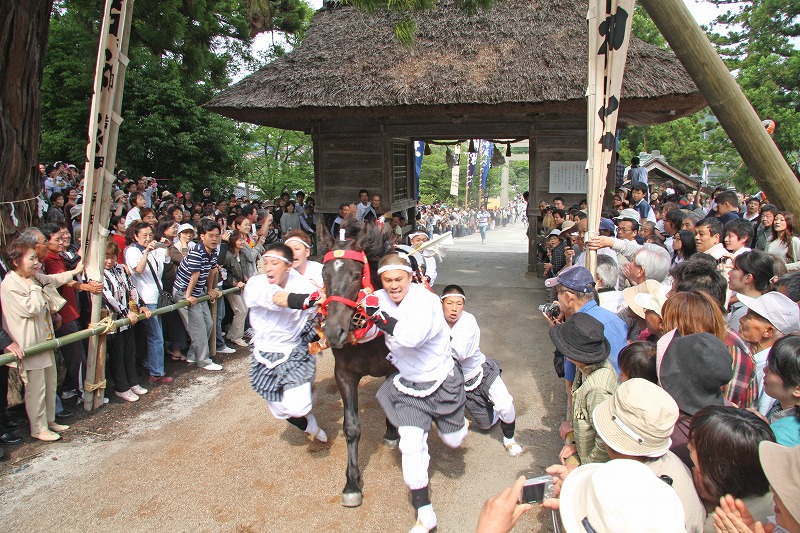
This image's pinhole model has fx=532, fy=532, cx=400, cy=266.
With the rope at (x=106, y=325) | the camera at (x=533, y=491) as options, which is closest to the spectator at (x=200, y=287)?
the rope at (x=106, y=325)

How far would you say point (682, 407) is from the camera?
2.45 metres

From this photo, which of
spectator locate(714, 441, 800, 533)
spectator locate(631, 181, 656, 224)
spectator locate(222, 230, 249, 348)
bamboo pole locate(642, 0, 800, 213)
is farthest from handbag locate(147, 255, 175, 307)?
spectator locate(631, 181, 656, 224)

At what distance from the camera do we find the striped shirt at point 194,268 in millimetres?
6027

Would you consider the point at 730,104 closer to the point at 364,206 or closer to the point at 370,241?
the point at 370,241

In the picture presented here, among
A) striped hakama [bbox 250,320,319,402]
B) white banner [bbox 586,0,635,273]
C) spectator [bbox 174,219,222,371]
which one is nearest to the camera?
white banner [bbox 586,0,635,273]

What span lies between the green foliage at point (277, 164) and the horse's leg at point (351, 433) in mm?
18067

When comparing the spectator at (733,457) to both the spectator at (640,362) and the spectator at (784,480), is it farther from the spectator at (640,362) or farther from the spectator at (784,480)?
the spectator at (640,362)

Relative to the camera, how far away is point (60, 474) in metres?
3.95

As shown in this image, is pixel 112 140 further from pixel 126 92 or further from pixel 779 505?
pixel 126 92

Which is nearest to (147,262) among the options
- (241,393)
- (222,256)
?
(222,256)

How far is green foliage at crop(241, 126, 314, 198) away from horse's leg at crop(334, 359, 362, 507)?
1807 centimetres

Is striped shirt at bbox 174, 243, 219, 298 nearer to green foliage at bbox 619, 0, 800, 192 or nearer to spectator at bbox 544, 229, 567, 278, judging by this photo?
spectator at bbox 544, 229, 567, 278

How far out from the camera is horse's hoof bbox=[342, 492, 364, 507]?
3.59m

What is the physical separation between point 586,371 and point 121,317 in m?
4.34
